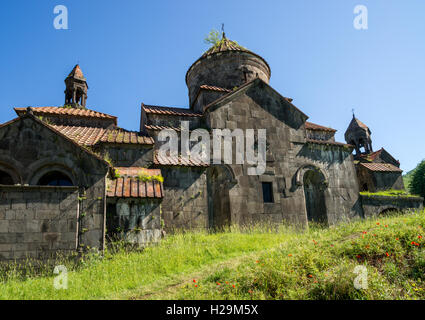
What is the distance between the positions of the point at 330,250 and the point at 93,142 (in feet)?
26.9

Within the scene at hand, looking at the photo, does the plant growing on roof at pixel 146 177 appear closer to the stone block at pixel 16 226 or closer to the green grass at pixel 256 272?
the green grass at pixel 256 272

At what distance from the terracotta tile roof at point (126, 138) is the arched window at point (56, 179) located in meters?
2.22

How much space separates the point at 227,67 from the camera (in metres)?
14.6

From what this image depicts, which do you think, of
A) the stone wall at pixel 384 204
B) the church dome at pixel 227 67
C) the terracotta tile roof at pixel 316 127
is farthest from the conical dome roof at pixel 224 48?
the stone wall at pixel 384 204

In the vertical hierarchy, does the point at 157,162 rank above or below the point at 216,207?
above

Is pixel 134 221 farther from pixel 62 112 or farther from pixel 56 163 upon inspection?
pixel 62 112

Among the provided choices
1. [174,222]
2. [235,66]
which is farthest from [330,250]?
Answer: [235,66]

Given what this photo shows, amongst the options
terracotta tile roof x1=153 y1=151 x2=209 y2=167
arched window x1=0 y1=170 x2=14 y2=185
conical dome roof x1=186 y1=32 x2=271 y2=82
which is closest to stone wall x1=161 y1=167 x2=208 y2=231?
terracotta tile roof x1=153 y1=151 x2=209 y2=167

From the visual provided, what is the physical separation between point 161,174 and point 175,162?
0.67 meters

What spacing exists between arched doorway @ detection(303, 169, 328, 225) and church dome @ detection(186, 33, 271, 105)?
5676mm

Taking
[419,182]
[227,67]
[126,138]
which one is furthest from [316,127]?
[419,182]

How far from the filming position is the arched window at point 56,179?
7.53 meters

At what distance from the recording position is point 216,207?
418 inches
